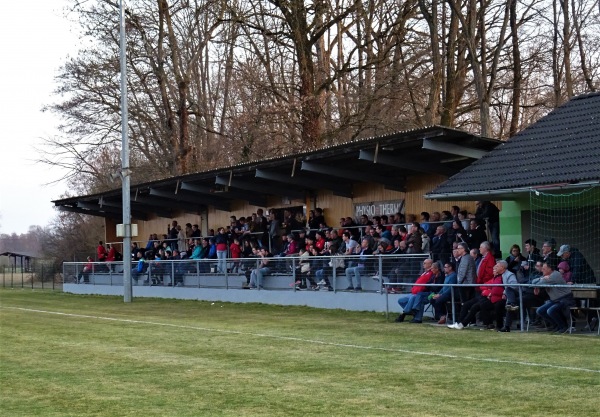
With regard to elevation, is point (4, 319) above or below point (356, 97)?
below

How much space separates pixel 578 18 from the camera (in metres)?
34.9

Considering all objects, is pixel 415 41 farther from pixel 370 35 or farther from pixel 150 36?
pixel 150 36

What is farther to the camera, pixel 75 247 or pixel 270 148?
pixel 75 247

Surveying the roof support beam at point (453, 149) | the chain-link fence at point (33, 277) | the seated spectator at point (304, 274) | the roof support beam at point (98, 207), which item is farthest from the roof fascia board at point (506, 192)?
the chain-link fence at point (33, 277)

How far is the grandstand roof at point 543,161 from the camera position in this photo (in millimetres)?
18766

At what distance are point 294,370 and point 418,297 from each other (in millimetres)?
7706

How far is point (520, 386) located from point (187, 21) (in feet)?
113

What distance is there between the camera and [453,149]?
902 inches

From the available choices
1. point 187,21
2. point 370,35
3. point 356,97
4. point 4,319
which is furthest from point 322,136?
point 4,319

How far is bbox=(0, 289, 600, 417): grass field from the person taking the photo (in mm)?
9227

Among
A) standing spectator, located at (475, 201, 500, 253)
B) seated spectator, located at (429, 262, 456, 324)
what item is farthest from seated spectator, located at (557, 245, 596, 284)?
standing spectator, located at (475, 201, 500, 253)

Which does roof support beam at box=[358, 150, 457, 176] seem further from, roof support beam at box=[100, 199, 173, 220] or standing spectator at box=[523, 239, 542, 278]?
roof support beam at box=[100, 199, 173, 220]

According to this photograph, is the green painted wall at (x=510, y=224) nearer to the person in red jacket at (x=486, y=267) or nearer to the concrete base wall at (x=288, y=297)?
the concrete base wall at (x=288, y=297)

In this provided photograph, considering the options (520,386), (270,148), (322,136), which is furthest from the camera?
(270,148)
